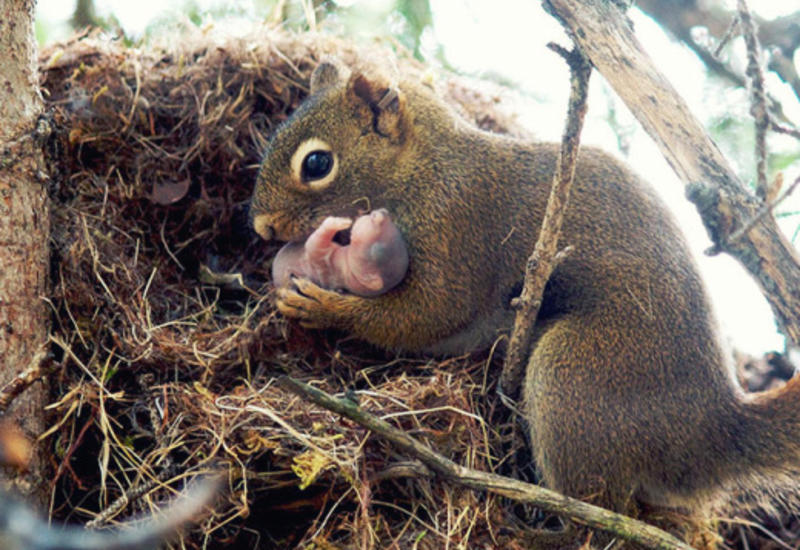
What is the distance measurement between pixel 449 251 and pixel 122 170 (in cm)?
171

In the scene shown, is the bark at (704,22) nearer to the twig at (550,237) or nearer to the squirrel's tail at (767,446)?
the twig at (550,237)

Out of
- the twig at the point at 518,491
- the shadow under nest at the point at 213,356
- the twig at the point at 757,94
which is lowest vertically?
the shadow under nest at the point at 213,356

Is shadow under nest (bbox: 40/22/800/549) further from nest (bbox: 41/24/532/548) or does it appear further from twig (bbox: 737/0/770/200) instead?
twig (bbox: 737/0/770/200)

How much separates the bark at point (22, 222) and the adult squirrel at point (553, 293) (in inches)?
38.3

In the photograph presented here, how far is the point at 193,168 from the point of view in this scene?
3.88 m

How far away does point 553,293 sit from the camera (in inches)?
124

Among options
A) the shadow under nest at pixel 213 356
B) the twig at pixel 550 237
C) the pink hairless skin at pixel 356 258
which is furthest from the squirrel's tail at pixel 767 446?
the pink hairless skin at pixel 356 258

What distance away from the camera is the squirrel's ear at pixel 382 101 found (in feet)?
A: 11.1

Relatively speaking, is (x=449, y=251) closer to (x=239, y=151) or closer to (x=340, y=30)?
(x=239, y=151)

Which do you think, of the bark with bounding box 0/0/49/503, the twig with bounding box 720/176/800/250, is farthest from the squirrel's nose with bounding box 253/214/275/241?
the twig with bounding box 720/176/800/250

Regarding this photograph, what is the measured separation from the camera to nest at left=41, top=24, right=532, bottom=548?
8.68ft

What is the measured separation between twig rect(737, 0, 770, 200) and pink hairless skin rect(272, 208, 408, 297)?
57.1 inches

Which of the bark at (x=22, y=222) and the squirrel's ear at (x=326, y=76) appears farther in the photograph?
the squirrel's ear at (x=326, y=76)

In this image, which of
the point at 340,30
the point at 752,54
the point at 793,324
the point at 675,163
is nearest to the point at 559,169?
the point at 675,163
